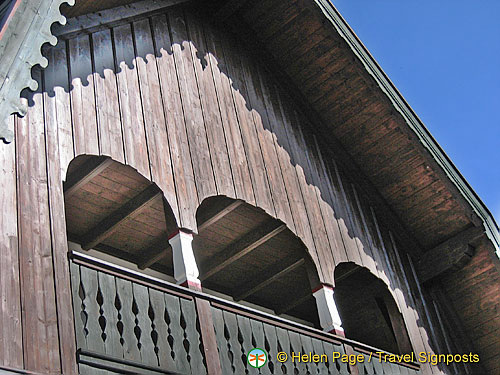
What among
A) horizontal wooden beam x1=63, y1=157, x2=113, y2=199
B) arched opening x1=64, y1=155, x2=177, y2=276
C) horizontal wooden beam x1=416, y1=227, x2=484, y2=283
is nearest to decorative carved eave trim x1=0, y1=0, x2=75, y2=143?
arched opening x1=64, y1=155, x2=177, y2=276

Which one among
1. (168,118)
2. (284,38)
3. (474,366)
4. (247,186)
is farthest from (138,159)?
(474,366)

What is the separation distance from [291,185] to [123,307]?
16.8ft

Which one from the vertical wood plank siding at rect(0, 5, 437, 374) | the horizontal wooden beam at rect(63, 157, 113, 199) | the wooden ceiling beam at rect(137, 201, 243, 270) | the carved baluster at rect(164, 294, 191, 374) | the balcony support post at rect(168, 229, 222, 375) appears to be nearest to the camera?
the vertical wood plank siding at rect(0, 5, 437, 374)

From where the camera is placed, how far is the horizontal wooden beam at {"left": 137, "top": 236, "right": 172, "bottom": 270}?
12297 mm

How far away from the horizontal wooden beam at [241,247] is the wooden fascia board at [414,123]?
3.51 meters

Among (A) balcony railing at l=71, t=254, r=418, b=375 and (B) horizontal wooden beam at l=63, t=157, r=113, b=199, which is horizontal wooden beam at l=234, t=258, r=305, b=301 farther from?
(B) horizontal wooden beam at l=63, t=157, r=113, b=199

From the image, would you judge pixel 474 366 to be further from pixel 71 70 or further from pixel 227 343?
pixel 71 70

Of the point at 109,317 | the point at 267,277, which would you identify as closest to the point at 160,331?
the point at 109,317

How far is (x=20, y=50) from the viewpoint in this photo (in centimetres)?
695

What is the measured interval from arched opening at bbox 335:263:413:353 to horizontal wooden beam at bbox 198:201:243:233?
366 centimetres

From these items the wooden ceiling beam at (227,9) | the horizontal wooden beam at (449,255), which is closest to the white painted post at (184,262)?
the wooden ceiling beam at (227,9)

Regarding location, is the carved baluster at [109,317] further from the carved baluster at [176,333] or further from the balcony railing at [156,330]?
the carved baluster at [176,333]

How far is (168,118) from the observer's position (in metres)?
10.7

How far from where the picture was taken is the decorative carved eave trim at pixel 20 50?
6.68 meters
